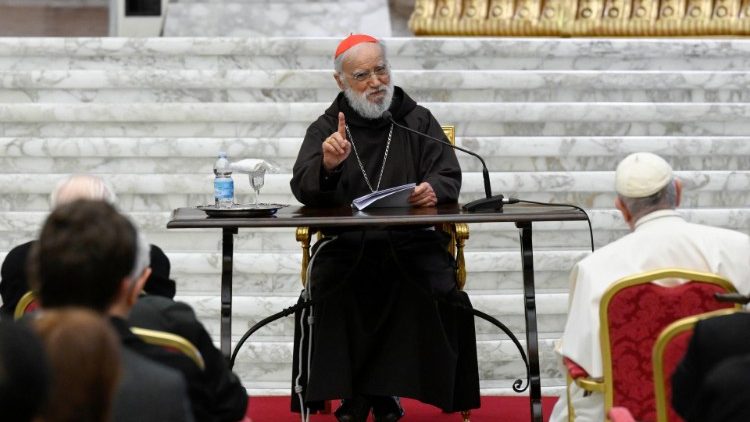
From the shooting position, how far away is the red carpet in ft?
17.7

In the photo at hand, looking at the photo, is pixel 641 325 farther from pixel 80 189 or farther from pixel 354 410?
pixel 354 410

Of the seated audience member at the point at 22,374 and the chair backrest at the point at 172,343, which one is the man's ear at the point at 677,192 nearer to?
the chair backrest at the point at 172,343

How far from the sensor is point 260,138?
7363mm

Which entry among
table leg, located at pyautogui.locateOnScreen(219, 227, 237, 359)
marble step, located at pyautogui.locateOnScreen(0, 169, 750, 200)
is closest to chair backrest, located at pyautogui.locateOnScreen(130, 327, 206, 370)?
table leg, located at pyautogui.locateOnScreen(219, 227, 237, 359)

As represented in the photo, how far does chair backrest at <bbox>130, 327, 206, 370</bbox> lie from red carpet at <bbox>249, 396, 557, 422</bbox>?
2.64m

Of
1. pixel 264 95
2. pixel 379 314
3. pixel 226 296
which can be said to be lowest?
pixel 379 314

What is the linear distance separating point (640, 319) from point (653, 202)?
535mm

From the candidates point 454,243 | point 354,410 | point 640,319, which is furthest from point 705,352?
point 454,243

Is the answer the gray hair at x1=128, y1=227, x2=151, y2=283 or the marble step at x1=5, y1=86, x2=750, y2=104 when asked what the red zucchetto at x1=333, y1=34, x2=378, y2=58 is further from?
the gray hair at x1=128, y1=227, x2=151, y2=283

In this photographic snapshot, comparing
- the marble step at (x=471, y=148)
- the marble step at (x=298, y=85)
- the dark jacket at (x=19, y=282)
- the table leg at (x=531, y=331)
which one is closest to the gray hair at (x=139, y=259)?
the dark jacket at (x=19, y=282)

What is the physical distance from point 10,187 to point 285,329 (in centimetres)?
182

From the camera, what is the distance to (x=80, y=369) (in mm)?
1789

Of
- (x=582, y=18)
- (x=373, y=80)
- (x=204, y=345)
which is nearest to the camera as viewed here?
(x=204, y=345)

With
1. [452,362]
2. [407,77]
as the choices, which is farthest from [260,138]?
[452,362]
